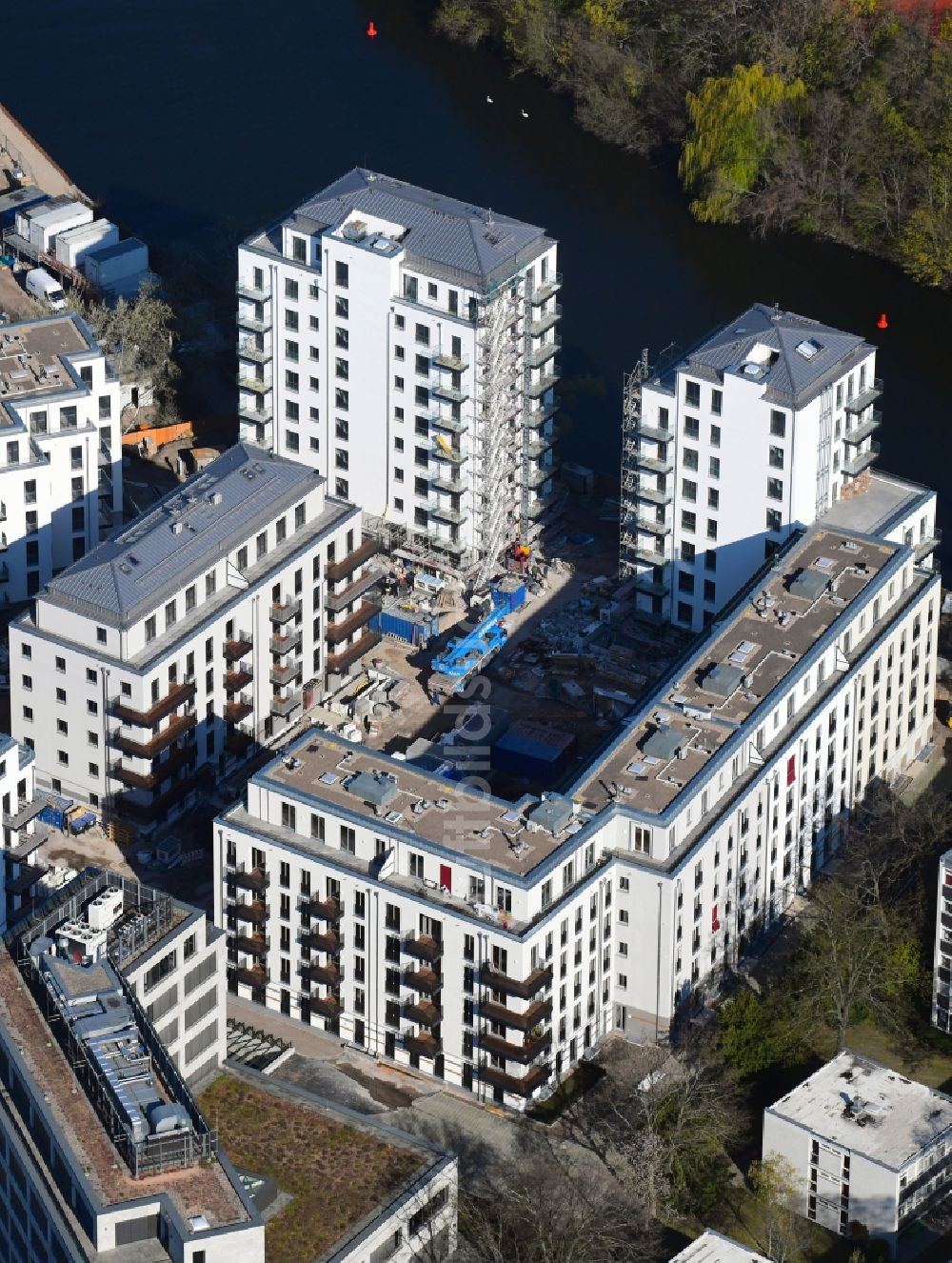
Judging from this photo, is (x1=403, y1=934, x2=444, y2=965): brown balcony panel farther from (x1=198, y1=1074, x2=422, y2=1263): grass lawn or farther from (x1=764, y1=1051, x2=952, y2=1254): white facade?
(x1=764, y1=1051, x2=952, y2=1254): white facade

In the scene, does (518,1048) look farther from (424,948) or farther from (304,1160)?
(304,1160)

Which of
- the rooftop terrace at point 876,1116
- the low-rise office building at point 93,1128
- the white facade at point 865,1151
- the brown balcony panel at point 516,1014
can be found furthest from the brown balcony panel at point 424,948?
the low-rise office building at point 93,1128

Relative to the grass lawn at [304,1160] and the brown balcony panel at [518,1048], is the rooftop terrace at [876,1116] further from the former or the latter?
the grass lawn at [304,1160]

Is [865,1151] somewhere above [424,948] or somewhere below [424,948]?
below

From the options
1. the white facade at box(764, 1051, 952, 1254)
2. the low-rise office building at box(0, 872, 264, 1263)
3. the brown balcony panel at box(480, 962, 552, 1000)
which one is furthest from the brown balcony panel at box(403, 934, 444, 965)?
the low-rise office building at box(0, 872, 264, 1263)

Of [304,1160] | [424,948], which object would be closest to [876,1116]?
[424,948]
